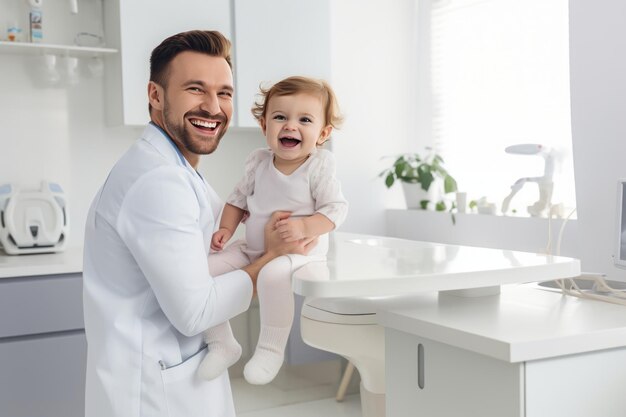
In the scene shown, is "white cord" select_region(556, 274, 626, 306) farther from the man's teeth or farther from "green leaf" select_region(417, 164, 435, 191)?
"green leaf" select_region(417, 164, 435, 191)

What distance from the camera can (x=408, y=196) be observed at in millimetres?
3771

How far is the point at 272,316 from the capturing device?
5.08 ft

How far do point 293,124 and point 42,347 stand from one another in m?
1.61

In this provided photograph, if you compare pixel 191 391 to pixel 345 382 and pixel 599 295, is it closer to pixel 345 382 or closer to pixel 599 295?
pixel 599 295

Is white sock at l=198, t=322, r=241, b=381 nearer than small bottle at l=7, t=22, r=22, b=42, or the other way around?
white sock at l=198, t=322, r=241, b=381

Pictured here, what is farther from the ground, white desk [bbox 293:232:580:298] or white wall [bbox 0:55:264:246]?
white wall [bbox 0:55:264:246]

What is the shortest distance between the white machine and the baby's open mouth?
1643mm

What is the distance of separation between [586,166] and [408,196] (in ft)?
4.41

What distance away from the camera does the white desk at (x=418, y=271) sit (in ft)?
4.45

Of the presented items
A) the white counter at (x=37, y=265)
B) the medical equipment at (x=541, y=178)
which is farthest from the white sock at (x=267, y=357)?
the medical equipment at (x=541, y=178)

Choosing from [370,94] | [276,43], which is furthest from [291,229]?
[370,94]

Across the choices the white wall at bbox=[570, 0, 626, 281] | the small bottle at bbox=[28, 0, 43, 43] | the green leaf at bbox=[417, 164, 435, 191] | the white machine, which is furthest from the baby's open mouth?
the green leaf at bbox=[417, 164, 435, 191]

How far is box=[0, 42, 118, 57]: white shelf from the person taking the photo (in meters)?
3.07

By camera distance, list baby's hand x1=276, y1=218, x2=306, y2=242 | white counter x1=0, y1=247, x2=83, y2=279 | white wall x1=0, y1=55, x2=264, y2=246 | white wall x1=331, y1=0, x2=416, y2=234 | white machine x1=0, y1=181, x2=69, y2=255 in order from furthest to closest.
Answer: white wall x1=331, y1=0, x2=416, y2=234
white wall x1=0, y1=55, x2=264, y2=246
white machine x1=0, y1=181, x2=69, y2=255
white counter x1=0, y1=247, x2=83, y2=279
baby's hand x1=276, y1=218, x2=306, y2=242
